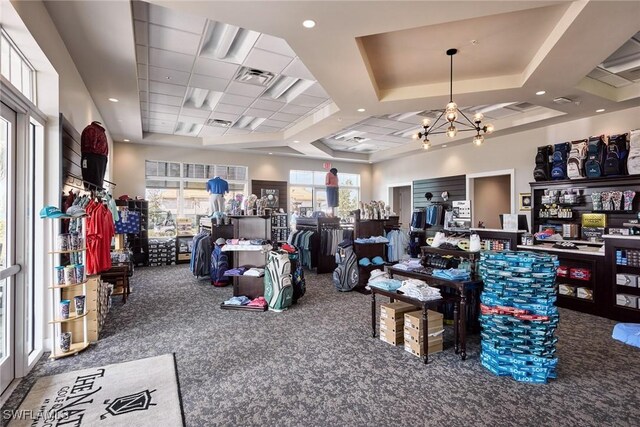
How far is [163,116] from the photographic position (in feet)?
23.3

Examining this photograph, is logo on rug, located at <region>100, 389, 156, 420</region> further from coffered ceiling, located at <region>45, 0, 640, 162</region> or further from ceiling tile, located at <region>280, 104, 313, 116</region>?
ceiling tile, located at <region>280, 104, 313, 116</region>

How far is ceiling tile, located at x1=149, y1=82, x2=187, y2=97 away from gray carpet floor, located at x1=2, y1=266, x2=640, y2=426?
3741mm

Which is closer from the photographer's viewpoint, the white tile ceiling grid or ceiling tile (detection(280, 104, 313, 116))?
the white tile ceiling grid

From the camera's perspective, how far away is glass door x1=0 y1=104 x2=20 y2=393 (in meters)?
2.66

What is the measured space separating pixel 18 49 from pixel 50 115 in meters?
0.64

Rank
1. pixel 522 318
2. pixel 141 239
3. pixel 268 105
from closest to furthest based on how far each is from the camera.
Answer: pixel 522 318
pixel 268 105
pixel 141 239

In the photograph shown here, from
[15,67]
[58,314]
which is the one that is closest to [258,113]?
[15,67]

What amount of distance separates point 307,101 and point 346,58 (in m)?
Result: 2.41

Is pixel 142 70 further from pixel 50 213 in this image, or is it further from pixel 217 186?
pixel 217 186

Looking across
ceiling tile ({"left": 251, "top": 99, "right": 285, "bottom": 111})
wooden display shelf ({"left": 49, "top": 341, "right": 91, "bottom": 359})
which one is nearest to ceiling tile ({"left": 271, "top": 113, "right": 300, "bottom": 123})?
ceiling tile ({"left": 251, "top": 99, "right": 285, "bottom": 111})

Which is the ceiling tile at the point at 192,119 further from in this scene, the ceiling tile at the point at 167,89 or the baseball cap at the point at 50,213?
the baseball cap at the point at 50,213

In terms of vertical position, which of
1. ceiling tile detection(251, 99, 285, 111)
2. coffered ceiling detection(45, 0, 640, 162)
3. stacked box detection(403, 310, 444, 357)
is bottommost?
stacked box detection(403, 310, 444, 357)

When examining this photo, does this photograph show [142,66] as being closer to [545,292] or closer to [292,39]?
[292,39]

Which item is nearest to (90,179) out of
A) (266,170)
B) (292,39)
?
(292,39)
